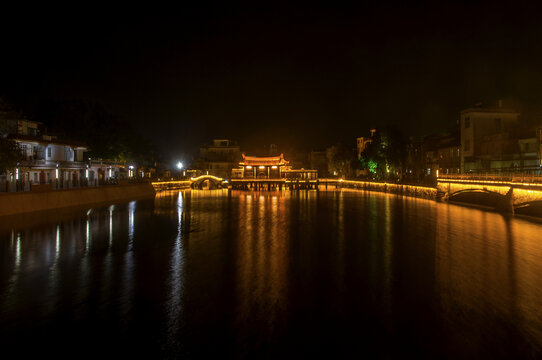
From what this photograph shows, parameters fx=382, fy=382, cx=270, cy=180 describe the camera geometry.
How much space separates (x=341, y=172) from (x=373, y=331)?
289ft

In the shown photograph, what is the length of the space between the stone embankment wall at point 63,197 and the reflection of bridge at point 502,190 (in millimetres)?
36516

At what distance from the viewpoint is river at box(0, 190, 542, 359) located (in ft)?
26.2

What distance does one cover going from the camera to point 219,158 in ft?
288

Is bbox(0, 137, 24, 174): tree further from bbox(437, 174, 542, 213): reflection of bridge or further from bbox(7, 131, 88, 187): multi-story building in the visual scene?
bbox(437, 174, 542, 213): reflection of bridge

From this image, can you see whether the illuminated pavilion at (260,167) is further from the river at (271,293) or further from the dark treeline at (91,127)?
the river at (271,293)

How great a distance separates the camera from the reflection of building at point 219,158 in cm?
8475

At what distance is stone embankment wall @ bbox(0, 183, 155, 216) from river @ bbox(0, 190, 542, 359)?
6.05 m

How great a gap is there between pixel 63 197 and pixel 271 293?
29.6m

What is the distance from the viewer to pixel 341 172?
3743 inches

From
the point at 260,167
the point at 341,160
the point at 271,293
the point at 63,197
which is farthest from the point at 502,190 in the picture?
the point at 341,160

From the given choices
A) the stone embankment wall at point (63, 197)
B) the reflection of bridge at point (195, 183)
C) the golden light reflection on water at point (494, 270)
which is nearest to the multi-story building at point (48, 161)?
the stone embankment wall at point (63, 197)

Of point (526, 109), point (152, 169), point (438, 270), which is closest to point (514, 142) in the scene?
point (526, 109)

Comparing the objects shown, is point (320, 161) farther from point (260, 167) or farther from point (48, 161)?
point (48, 161)

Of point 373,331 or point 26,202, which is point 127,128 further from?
point 373,331
